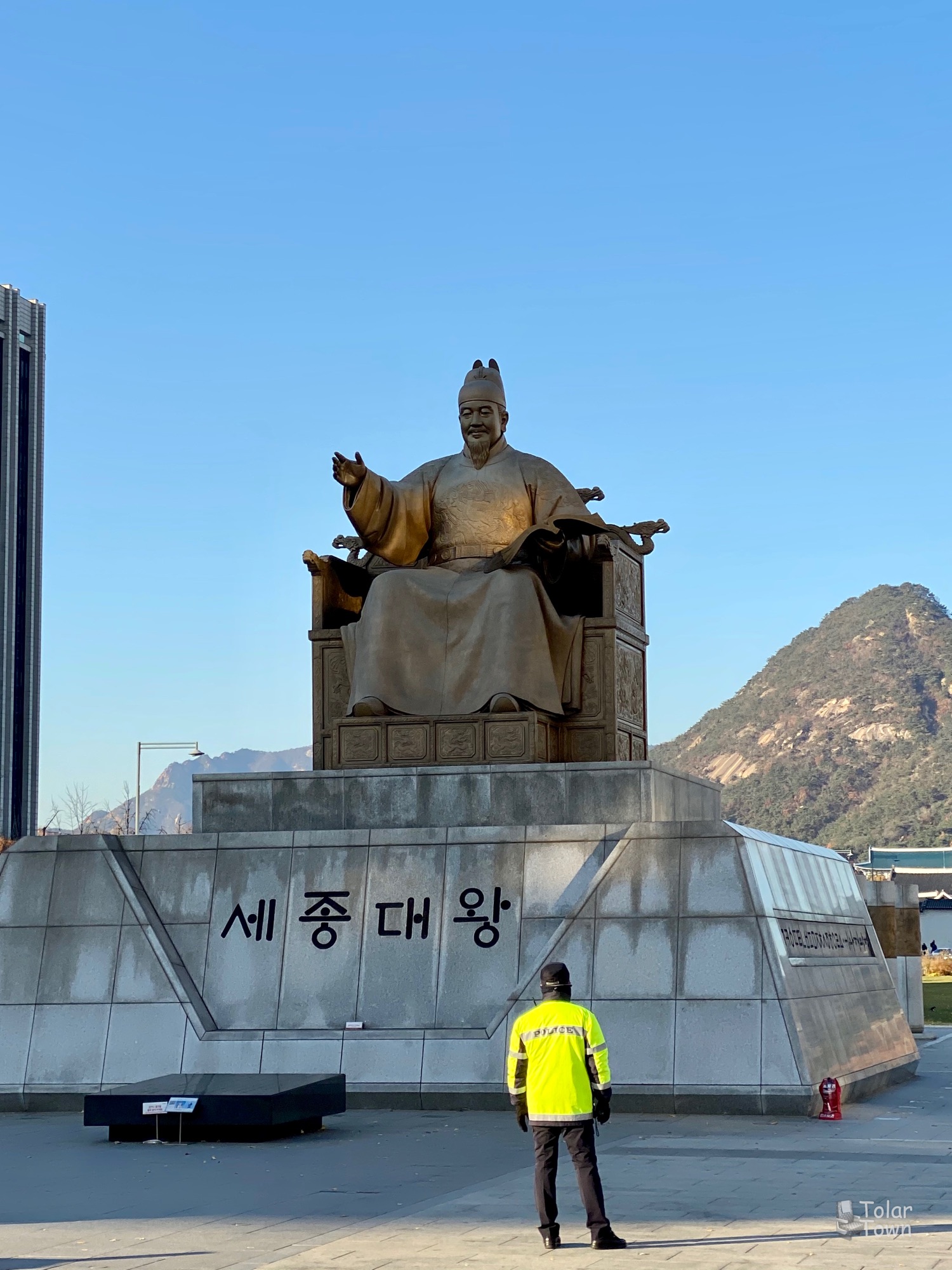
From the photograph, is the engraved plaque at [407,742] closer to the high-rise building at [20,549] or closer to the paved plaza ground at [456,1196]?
the paved plaza ground at [456,1196]

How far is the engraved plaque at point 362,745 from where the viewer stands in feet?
46.9

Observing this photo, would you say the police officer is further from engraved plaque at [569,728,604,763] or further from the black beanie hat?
engraved plaque at [569,728,604,763]

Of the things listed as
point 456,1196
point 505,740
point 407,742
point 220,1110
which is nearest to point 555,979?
point 456,1196

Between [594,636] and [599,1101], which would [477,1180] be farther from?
[594,636]

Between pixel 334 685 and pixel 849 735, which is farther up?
pixel 849 735

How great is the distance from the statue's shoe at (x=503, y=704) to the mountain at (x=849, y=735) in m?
97.1

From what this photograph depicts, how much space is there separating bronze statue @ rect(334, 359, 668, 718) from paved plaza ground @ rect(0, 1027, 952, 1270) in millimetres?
3893

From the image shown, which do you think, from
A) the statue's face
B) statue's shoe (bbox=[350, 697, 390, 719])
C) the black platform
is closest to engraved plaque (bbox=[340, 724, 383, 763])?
statue's shoe (bbox=[350, 697, 390, 719])

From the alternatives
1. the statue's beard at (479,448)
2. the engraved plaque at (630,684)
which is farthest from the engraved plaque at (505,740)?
the statue's beard at (479,448)

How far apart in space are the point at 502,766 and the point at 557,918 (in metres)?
1.42

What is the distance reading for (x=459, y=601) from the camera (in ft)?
48.0

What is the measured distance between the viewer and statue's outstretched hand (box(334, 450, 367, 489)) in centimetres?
1516

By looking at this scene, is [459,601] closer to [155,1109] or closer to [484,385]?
[484,385]

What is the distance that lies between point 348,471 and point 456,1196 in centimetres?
809
